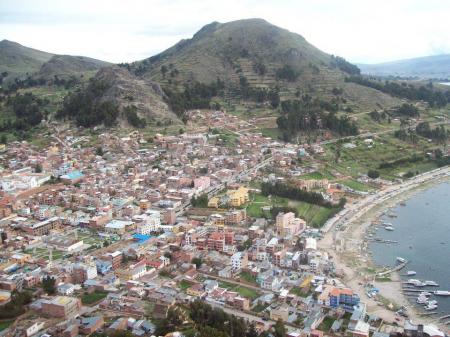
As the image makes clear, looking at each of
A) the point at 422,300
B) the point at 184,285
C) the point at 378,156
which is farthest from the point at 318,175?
the point at 184,285

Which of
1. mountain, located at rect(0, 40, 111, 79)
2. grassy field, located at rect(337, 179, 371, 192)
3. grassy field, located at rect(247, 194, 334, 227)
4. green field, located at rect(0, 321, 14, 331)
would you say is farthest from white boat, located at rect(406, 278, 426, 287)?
mountain, located at rect(0, 40, 111, 79)

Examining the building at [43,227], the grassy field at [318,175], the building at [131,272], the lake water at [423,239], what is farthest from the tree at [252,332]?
the grassy field at [318,175]

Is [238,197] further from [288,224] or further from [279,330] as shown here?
[279,330]

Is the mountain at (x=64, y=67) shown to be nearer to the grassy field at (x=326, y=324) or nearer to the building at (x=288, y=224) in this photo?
the building at (x=288, y=224)

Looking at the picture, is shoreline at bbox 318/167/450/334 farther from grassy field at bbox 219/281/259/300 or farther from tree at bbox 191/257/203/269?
tree at bbox 191/257/203/269

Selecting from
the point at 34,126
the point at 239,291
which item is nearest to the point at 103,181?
the point at 239,291

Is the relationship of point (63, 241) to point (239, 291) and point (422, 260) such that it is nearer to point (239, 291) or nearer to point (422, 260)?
point (239, 291)
